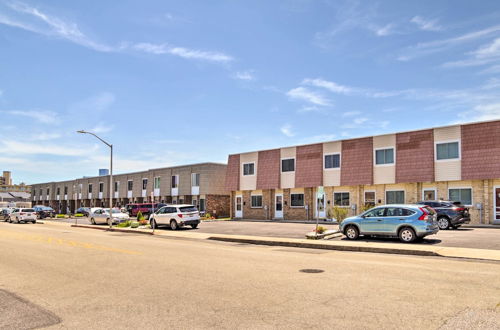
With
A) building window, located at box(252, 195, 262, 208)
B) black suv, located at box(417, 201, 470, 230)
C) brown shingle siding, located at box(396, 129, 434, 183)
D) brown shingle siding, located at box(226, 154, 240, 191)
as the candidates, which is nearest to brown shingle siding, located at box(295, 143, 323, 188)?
building window, located at box(252, 195, 262, 208)

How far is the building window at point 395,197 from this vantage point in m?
32.1

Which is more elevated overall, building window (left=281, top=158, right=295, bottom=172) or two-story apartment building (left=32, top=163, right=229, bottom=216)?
building window (left=281, top=158, right=295, bottom=172)

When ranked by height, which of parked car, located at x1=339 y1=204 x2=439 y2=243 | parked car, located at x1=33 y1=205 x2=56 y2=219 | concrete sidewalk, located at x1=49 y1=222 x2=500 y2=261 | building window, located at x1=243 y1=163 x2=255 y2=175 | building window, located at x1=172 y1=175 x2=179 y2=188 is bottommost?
parked car, located at x1=33 y1=205 x2=56 y2=219

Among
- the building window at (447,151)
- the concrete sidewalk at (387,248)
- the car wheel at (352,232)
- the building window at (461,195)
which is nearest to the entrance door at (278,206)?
the building window at (447,151)

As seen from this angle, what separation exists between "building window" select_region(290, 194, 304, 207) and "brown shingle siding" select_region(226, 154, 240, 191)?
22.4 ft

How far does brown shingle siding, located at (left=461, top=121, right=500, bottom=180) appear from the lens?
27.4 m

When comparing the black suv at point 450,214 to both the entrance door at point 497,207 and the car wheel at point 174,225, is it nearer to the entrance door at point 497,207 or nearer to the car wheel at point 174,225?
the entrance door at point 497,207

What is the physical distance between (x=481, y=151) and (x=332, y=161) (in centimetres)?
1142

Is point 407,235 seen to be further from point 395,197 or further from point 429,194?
point 395,197

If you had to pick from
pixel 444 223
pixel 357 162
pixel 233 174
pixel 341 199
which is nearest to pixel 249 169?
pixel 233 174

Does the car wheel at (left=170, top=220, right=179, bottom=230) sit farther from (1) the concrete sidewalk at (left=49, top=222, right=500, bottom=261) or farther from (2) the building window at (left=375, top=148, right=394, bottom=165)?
(2) the building window at (left=375, top=148, right=394, bottom=165)

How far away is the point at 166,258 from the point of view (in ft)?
44.1

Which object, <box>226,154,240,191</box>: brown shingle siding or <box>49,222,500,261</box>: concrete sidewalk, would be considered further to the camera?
<box>226,154,240,191</box>: brown shingle siding

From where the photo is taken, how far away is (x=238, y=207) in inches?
1750
